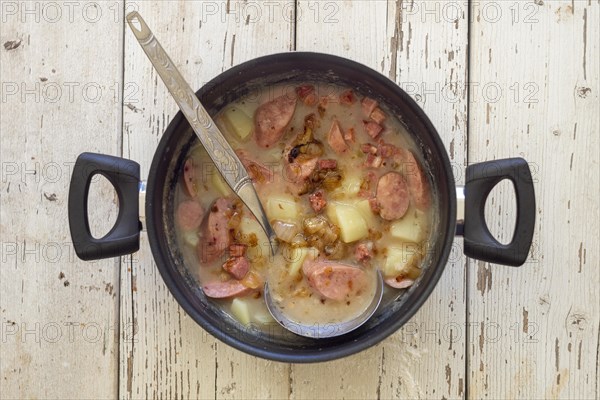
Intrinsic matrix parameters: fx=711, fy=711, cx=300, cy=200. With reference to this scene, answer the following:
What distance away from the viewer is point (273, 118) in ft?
5.14

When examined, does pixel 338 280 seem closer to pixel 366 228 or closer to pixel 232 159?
pixel 366 228

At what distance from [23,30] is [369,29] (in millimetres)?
821

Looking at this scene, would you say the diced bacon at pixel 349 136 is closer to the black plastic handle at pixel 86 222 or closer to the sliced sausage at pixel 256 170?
the sliced sausage at pixel 256 170

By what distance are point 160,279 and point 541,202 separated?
2.95 ft

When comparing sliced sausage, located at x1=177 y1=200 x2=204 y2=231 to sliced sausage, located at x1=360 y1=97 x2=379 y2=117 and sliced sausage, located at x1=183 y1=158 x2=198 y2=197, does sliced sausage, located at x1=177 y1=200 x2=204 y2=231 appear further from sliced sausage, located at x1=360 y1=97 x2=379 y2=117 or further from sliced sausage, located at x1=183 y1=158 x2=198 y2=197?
sliced sausage, located at x1=360 y1=97 x2=379 y2=117

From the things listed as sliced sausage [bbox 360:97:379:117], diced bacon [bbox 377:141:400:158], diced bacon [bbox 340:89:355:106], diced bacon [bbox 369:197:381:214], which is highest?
diced bacon [bbox 340:89:355:106]

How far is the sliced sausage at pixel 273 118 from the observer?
1.56 meters

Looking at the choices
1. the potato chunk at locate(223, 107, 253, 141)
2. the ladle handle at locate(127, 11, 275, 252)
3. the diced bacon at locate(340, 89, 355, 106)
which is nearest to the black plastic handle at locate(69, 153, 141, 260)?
the ladle handle at locate(127, 11, 275, 252)

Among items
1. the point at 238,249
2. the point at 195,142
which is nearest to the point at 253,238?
the point at 238,249

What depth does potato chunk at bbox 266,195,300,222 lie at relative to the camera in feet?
5.07

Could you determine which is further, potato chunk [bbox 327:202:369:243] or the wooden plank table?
the wooden plank table

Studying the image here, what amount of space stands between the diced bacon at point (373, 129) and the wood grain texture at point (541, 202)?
0.77 feet

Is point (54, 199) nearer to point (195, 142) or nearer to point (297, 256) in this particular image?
point (195, 142)

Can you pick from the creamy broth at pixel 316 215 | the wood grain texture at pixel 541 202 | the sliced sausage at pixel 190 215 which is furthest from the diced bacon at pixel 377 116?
the sliced sausage at pixel 190 215
